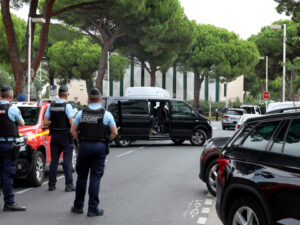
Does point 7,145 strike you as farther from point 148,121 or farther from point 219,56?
point 219,56


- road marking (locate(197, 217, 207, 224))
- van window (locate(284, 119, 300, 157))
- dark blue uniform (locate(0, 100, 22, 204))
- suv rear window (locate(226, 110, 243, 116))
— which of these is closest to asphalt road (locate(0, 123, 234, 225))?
road marking (locate(197, 217, 207, 224))

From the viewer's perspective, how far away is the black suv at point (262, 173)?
13.6 feet

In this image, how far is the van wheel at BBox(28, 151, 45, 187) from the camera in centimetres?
920

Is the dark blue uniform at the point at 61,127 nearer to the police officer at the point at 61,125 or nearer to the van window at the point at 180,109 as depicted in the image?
the police officer at the point at 61,125

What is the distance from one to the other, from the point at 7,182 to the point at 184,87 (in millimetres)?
70728

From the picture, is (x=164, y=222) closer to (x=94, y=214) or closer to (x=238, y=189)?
(x=94, y=214)

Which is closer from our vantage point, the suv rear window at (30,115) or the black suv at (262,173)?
the black suv at (262,173)

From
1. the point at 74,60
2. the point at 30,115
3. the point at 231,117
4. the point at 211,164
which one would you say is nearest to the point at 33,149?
the point at 30,115

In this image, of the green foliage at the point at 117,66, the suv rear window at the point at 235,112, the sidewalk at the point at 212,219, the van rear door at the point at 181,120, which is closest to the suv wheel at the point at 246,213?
the sidewalk at the point at 212,219

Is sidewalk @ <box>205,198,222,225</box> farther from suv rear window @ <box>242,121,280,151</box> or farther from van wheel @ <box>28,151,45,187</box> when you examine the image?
van wheel @ <box>28,151,45,187</box>

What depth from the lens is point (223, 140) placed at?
8828mm

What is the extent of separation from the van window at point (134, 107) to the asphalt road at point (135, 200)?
623 cm

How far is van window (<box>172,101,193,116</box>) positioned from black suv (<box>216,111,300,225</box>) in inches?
548

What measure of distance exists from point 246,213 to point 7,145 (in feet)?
12.5
